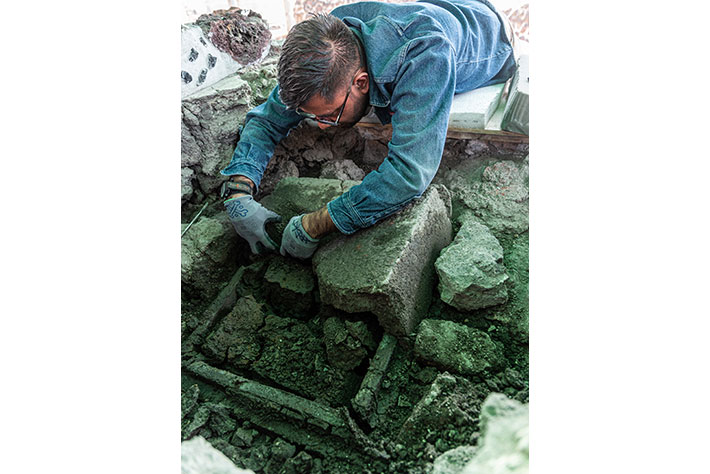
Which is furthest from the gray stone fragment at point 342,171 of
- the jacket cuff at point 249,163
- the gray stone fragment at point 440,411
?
the gray stone fragment at point 440,411

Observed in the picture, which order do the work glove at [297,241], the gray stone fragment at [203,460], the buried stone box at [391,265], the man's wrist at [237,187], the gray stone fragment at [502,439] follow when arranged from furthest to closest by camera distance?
the man's wrist at [237,187], the work glove at [297,241], the buried stone box at [391,265], the gray stone fragment at [203,460], the gray stone fragment at [502,439]

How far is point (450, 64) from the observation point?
4.21ft

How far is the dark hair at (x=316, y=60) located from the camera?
1250 mm


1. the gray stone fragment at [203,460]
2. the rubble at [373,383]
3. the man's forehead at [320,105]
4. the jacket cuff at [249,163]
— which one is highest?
the man's forehead at [320,105]

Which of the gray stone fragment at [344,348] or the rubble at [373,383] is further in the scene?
the gray stone fragment at [344,348]

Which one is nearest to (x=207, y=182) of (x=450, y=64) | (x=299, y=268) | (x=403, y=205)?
(x=299, y=268)

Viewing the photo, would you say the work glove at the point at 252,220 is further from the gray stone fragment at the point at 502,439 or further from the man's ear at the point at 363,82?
the gray stone fragment at the point at 502,439

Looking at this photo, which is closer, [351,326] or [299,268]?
[351,326]

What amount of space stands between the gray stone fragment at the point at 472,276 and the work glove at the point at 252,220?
0.67 meters

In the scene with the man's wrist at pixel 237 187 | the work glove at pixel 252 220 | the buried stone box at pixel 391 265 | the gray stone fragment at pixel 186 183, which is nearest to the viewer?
the buried stone box at pixel 391 265

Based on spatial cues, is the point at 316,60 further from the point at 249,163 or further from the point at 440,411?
the point at 440,411

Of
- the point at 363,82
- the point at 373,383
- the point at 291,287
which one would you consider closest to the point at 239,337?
the point at 291,287

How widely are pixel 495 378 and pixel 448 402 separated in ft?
0.53

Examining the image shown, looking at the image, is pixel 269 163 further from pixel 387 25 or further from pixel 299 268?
pixel 387 25
